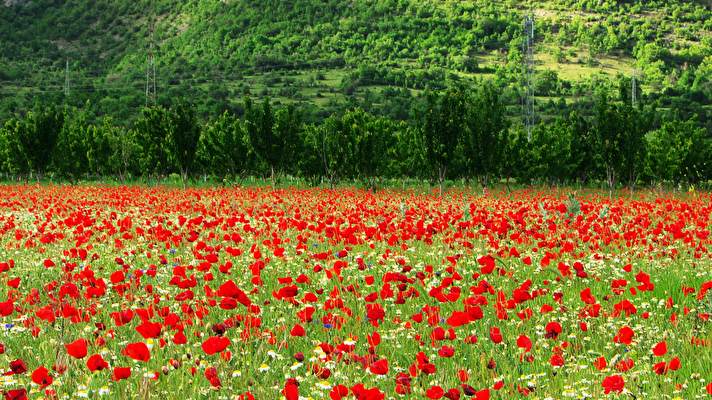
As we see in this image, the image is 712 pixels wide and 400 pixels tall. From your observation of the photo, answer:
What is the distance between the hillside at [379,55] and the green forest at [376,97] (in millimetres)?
694

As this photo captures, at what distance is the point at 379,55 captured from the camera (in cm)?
17825

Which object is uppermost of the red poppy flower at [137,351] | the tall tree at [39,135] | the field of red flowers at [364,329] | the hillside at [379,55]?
the hillside at [379,55]

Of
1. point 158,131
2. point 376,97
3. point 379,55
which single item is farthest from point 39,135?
point 379,55

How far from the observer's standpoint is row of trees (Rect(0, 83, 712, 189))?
33.5 meters

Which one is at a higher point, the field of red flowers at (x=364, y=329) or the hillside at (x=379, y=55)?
the hillside at (x=379, y=55)

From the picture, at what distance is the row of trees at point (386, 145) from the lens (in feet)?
110

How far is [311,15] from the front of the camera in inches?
7717

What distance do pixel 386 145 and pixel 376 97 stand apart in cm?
8690

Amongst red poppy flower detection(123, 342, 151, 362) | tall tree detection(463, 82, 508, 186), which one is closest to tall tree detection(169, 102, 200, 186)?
tall tree detection(463, 82, 508, 186)

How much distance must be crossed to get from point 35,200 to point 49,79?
15364cm

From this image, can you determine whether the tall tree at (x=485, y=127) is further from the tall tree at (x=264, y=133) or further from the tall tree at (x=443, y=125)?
the tall tree at (x=264, y=133)

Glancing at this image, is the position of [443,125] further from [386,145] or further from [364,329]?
[364,329]

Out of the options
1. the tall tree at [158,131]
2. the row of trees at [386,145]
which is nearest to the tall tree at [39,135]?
the row of trees at [386,145]

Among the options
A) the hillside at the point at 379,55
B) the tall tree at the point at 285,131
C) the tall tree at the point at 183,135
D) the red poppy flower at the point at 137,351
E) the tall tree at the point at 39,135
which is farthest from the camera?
the hillside at the point at 379,55
